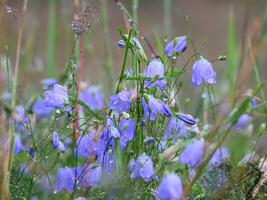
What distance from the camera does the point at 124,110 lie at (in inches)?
77.9

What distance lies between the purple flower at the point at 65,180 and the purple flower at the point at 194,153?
0.33 m

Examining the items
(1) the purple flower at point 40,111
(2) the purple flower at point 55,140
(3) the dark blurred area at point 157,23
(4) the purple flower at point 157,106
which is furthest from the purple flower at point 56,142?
(3) the dark blurred area at point 157,23

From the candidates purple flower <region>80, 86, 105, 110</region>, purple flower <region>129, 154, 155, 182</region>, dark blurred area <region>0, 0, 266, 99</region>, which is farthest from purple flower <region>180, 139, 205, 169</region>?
dark blurred area <region>0, 0, 266, 99</region>

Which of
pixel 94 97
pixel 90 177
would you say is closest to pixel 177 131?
pixel 90 177

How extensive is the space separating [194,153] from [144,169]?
5.8 inches

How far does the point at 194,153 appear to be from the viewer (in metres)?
1.76

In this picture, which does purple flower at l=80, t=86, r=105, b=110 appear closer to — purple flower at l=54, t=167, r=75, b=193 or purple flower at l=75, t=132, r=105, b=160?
purple flower at l=75, t=132, r=105, b=160

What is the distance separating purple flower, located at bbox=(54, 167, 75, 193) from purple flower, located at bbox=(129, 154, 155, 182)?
172mm

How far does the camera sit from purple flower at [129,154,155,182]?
6.04 ft

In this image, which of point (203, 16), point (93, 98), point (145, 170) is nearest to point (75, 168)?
point (145, 170)

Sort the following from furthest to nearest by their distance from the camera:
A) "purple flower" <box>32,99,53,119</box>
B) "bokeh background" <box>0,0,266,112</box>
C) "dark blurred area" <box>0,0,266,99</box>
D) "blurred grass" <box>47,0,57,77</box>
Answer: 1. "dark blurred area" <box>0,0,266,99</box>
2. "bokeh background" <box>0,0,266,112</box>
3. "blurred grass" <box>47,0,57,77</box>
4. "purple flower" <box>32,99,53,119</box>

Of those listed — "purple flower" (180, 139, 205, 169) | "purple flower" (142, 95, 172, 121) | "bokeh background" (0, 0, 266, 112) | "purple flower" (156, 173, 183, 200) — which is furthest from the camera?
"bokeh background" (0, 0, 266, 112)

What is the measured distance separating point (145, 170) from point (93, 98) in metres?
1.32

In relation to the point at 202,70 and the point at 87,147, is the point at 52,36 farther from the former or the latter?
the point at 202,70
